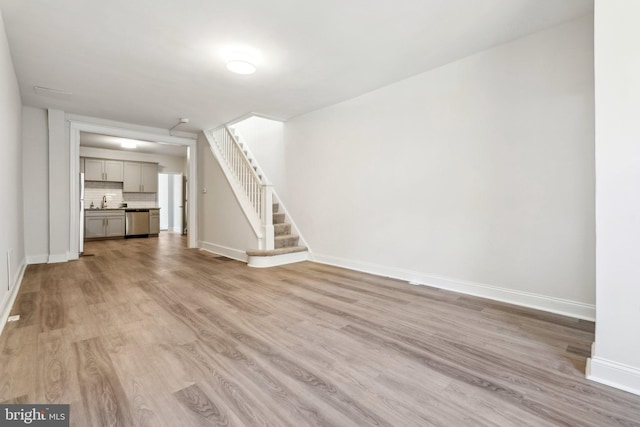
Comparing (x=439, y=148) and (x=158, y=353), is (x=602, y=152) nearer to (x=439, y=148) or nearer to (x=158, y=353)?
(x=439, y=148)

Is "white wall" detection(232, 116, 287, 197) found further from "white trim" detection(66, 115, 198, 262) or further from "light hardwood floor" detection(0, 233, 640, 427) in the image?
"light hardwood floor" detection(0, 233, 640, 427)

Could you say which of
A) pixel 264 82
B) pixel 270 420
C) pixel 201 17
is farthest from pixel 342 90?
pixel 270 420

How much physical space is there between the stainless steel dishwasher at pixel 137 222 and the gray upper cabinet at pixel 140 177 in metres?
0.70

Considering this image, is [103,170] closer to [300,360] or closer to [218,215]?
[218,215]

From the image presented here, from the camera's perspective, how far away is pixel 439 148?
124 inches

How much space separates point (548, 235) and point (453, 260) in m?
0.85

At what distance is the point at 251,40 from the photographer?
2621mm

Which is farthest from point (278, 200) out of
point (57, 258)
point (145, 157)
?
point (145, 157)

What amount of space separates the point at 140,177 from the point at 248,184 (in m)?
5.33

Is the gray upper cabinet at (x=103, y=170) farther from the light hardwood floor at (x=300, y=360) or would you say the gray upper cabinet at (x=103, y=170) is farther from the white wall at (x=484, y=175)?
the white wall at (x=484, y=175)

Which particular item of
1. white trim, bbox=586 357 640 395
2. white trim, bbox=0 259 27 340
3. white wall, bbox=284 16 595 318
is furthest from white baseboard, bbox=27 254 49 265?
white trim, bbox=586 357 640 395

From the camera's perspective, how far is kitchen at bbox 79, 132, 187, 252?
753 centimetres

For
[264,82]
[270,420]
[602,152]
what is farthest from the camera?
[264,82]

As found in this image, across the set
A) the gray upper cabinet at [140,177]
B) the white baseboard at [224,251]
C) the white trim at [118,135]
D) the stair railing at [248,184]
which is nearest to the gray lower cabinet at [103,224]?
the gray upper cabinet at [140,177]
